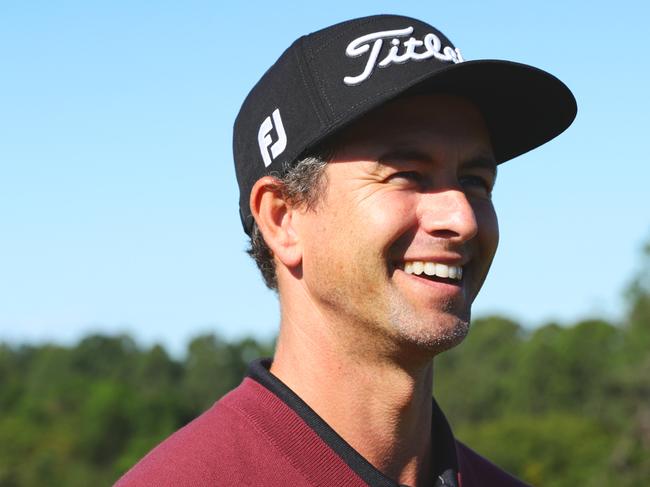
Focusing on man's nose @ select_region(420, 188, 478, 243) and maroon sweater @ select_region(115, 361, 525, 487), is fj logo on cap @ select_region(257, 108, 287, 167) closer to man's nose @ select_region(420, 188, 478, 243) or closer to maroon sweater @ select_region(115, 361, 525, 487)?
man's nose @ select_region(420, 188, 478, 243)

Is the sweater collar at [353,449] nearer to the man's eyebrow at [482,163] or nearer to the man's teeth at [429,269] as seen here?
the man's teeth at [429,269]

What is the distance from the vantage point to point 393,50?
3570 millimetres

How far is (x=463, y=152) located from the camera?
3.61m

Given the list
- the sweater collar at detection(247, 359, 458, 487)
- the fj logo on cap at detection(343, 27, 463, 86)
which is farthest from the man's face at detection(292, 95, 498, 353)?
the sweater collar at detection(247, 359, 458, 487)

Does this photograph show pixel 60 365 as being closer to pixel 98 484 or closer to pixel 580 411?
pixel 98 484

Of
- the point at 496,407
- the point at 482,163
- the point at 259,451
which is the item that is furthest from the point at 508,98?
the point at 496,407

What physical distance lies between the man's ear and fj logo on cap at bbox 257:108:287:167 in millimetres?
68

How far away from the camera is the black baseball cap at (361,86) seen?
351cm

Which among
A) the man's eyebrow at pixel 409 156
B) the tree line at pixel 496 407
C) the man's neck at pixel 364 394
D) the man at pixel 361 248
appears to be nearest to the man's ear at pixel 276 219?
the man at pixel 361 248

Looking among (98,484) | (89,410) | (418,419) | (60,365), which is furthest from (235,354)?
(418,419)

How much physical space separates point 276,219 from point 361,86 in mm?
509

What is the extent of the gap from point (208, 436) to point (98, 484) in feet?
255

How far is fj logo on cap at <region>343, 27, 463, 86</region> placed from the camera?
11.6 ft

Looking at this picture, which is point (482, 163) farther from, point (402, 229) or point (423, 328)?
point (423, 328)
